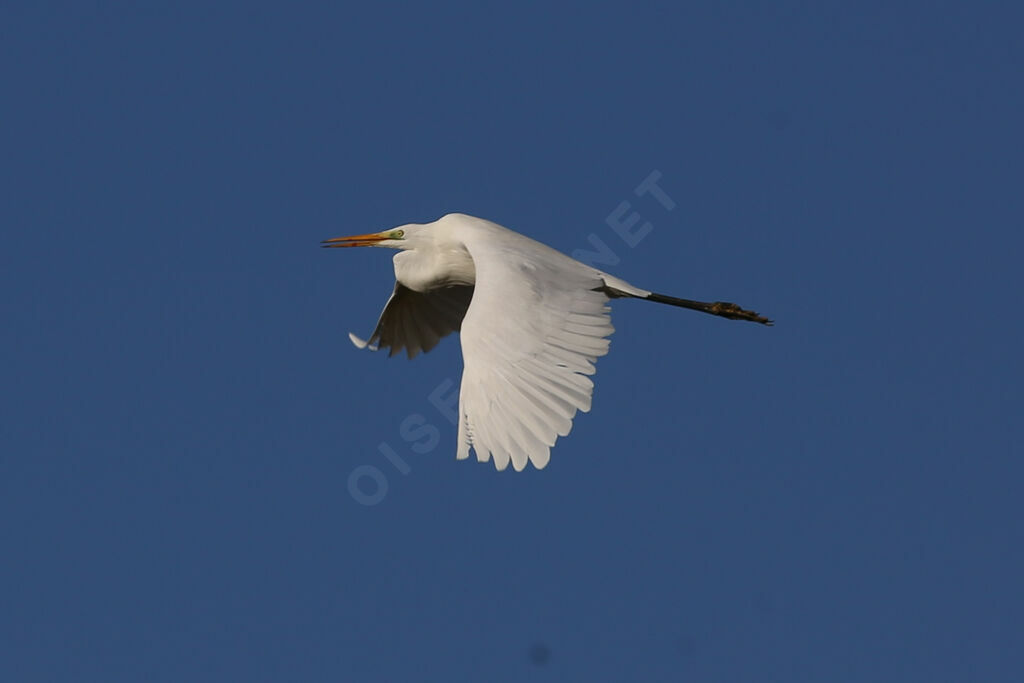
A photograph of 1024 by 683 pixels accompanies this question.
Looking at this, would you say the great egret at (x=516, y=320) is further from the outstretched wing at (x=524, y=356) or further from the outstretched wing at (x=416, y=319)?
the outstretched wing at (x=416, y=319)

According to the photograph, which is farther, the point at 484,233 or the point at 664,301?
the point at 664,301

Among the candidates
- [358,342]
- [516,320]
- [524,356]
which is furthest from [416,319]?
[524,356]

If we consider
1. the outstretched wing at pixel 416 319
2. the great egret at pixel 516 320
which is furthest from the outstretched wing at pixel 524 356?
the outstretched wing at pixel 416 319

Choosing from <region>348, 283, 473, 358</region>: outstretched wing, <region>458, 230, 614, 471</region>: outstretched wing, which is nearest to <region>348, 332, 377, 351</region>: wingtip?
<region>348, 283, 473, 358</region>: outstretched wing

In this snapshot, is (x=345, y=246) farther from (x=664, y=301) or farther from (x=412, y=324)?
(x=664, y=301)

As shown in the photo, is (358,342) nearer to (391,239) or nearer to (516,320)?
(391,239)

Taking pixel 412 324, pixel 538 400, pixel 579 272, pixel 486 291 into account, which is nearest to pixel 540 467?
pixel 538 400
